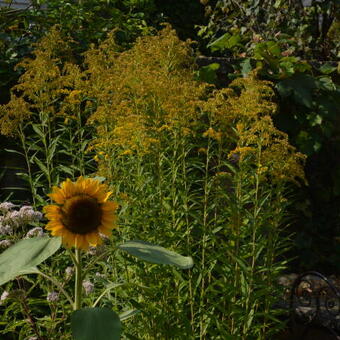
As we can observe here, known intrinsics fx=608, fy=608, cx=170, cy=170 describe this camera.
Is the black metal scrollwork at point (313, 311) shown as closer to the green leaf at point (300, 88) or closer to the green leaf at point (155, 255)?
the green leaf at point (300, 88)

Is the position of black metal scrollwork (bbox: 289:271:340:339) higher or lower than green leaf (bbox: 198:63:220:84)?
lower

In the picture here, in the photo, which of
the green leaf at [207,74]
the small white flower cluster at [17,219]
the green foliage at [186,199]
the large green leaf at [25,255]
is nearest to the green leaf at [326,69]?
the green leaf at [207,74]

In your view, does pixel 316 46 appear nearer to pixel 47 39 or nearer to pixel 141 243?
pixel 47 39

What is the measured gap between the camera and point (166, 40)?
3.45 m

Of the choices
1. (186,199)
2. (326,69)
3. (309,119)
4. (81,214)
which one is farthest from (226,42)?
(81,214)

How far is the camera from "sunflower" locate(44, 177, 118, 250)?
69.1 inches

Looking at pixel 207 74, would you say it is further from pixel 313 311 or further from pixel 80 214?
pixel 80 214

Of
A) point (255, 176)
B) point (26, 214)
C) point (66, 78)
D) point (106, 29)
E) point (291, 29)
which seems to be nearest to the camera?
point (26, 214)

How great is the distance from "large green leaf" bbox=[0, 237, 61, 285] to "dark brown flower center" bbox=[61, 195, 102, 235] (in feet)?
0.20

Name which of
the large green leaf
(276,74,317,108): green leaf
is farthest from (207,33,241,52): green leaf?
the large green leaf

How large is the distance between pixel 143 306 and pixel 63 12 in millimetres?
3730

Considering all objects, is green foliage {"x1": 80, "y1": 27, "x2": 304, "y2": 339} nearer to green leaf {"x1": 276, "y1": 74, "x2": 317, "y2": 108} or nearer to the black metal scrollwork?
the black metal scrollwork

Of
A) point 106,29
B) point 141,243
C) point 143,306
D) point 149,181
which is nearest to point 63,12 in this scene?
point 106,29

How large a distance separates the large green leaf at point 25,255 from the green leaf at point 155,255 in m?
0.21
